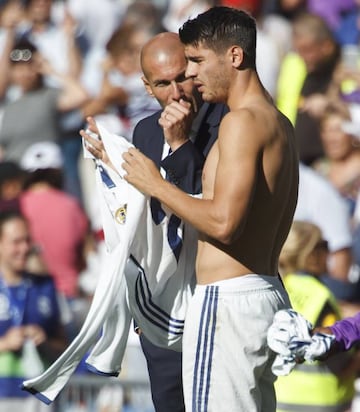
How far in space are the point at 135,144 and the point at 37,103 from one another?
3702 mm

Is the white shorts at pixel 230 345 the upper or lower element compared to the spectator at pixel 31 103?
lower

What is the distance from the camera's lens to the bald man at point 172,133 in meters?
5.00

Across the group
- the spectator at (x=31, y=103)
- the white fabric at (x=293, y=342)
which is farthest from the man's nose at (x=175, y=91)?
the spectator at (x=31, y=103)

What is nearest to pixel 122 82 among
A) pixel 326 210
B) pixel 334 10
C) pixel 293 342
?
pixel 334 10

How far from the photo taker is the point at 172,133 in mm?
4969

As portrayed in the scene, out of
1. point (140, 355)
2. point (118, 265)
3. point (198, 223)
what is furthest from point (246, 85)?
point (140, 355)

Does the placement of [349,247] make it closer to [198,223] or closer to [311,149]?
[311,149]

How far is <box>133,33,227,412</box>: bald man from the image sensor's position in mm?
5004

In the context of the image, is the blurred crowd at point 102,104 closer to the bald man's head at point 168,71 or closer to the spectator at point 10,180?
the spectator at point 10,180

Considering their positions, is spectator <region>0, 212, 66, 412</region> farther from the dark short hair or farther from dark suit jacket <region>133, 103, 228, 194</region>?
the dark short hair

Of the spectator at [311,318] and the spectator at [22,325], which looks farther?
the spectator at [22,325]

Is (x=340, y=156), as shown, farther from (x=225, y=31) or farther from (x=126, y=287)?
(x=225, y=31)

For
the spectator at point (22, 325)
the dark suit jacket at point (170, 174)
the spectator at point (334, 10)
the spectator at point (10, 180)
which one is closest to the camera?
the dark suit jacket at point (170, 174)

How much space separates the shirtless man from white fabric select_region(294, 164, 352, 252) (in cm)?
351
